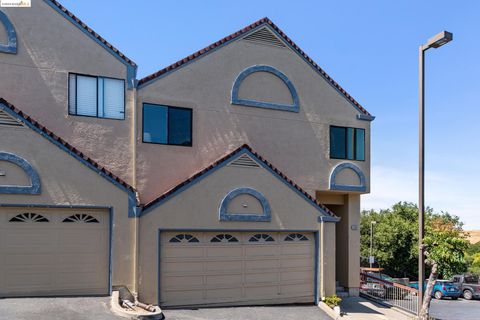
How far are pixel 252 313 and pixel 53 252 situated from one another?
6225mm

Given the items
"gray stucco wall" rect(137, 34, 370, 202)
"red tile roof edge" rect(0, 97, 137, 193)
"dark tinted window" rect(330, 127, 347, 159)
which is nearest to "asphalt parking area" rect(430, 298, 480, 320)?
"gray stucco wall" rect(137, 34, 370, 202)

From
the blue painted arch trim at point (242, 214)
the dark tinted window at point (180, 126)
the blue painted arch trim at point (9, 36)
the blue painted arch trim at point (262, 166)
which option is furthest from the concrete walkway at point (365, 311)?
the blue painted arch trim at point (9, 36)

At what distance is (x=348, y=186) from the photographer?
62.6 feet

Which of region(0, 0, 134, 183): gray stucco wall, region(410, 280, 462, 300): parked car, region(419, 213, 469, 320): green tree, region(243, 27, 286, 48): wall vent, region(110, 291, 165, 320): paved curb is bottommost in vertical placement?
region(410, 280, 462, 300): parked car

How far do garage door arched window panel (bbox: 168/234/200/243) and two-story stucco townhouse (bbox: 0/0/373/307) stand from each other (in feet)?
0.24

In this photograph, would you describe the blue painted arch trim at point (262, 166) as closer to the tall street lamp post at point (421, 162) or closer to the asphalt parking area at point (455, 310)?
the tall street lamp post at point (421, 162)

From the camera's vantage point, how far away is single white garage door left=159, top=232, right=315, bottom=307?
14391 millimetres

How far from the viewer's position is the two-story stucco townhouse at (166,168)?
12930 mm

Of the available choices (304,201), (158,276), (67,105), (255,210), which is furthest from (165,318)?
(67,105)

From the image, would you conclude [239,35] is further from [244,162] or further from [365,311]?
[365,311]

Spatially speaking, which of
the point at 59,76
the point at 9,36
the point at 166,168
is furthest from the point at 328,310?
the point at 9,36

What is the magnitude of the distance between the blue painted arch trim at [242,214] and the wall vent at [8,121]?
21.4ft

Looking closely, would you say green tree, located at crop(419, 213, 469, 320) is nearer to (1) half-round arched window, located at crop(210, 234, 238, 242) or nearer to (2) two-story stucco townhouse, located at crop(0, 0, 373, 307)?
(2) two-story stucco townhouse, located at crop(0, 0, 373, 307)

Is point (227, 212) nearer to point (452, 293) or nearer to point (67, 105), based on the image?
point (67, 105)
